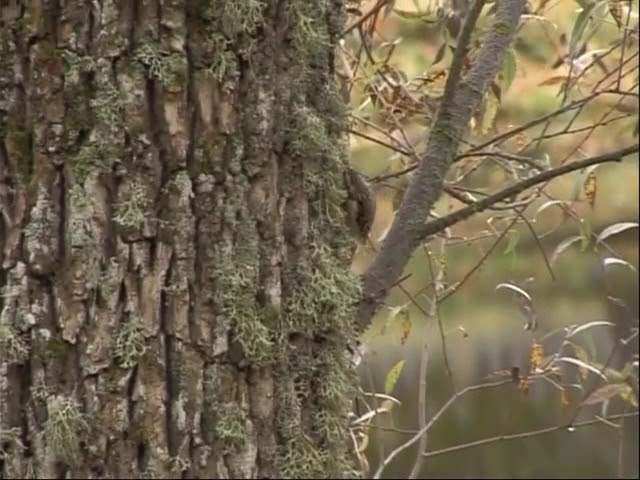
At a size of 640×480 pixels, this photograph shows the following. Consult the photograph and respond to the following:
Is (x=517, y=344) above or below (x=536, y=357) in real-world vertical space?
above

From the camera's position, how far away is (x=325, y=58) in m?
0.92

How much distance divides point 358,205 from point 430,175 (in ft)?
0.28

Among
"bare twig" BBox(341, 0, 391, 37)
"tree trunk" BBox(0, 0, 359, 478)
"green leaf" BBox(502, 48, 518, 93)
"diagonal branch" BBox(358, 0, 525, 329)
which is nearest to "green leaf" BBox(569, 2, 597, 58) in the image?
"green leaf" BBox(502, 48, 518, 93)

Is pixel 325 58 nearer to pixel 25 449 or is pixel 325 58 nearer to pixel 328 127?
pixel 328 127

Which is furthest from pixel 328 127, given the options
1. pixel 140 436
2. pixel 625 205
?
pixel 625 205

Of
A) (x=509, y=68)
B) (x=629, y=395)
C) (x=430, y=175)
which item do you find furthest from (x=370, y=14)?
(x=629, y=395)

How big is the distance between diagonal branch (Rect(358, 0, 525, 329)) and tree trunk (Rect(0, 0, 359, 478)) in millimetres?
136

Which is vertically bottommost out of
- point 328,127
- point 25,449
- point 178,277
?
point 25,449

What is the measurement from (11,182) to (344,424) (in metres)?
0.29

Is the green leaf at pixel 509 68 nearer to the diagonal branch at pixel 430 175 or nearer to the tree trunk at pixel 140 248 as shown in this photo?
the diagonal branch at pixel 430 175

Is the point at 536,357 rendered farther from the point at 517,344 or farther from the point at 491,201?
the point at 517,344

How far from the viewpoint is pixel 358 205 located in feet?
3.15

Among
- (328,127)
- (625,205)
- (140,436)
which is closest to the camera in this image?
(140,436)

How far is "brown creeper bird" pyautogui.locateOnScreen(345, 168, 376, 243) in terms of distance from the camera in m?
0.95
